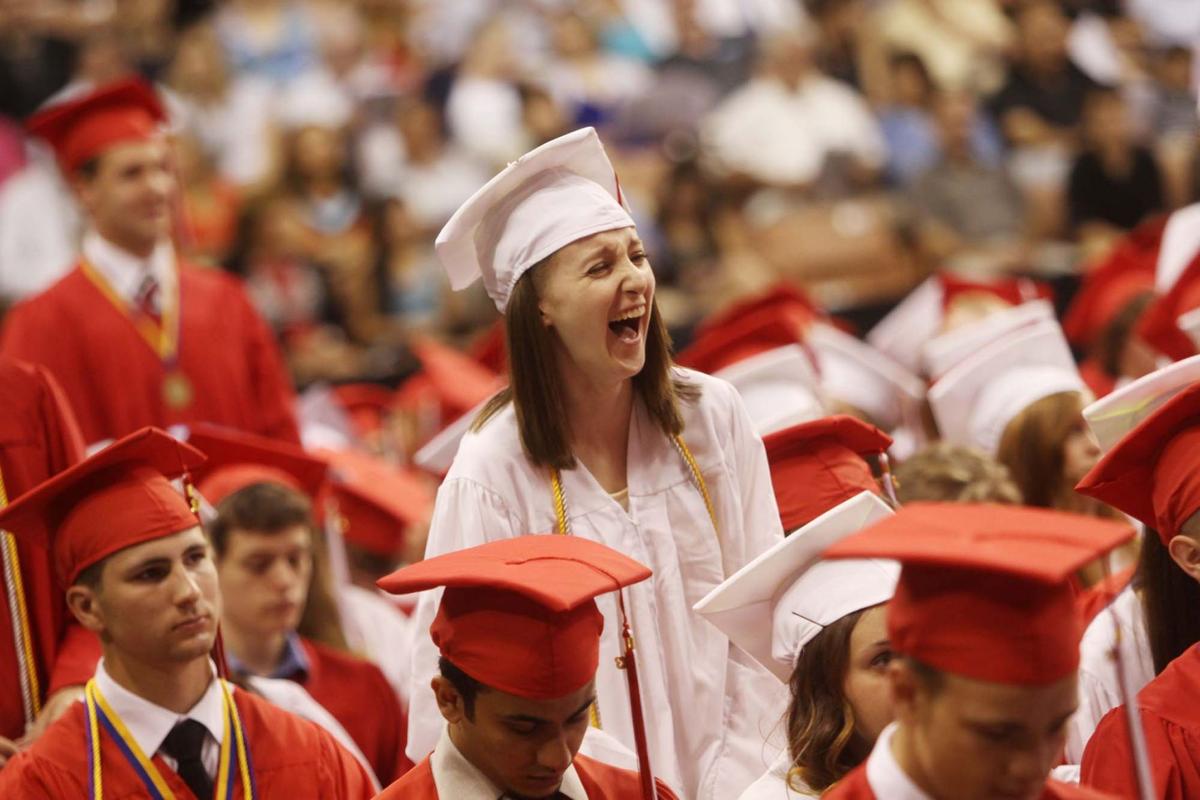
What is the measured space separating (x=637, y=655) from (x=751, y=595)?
334 mm

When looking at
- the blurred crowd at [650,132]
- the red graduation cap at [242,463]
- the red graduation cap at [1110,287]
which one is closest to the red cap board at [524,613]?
the red graduation cap at [242,463]

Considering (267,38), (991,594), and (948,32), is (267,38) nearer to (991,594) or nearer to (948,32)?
(948,32)

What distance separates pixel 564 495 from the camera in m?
3.47

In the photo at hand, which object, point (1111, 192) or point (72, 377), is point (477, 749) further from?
point (1111, 192)

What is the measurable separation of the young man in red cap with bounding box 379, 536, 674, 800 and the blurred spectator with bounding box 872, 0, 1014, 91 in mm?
9394

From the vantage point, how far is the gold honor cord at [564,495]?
3445 millimetres

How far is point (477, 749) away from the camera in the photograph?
290 cm

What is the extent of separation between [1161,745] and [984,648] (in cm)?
90

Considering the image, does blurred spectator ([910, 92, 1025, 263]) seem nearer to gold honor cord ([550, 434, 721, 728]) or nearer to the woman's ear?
gold honor cord ([550, 434, 721, 728])

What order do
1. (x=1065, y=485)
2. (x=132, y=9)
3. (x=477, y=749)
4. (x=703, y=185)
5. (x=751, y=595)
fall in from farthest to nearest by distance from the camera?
(x=132, y=9) → (x=703, y=185) → (x=1065, y=485) → (x=751, y=595) → (x=477, y=749)

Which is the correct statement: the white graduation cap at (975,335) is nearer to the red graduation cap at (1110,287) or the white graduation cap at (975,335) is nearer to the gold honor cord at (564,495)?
the red graduation cap at (1110,287)

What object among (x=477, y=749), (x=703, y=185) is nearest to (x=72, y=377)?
(x=477, y=749)

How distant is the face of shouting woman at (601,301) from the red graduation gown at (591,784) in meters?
0.77

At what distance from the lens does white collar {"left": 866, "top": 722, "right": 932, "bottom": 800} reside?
2.38 metres
